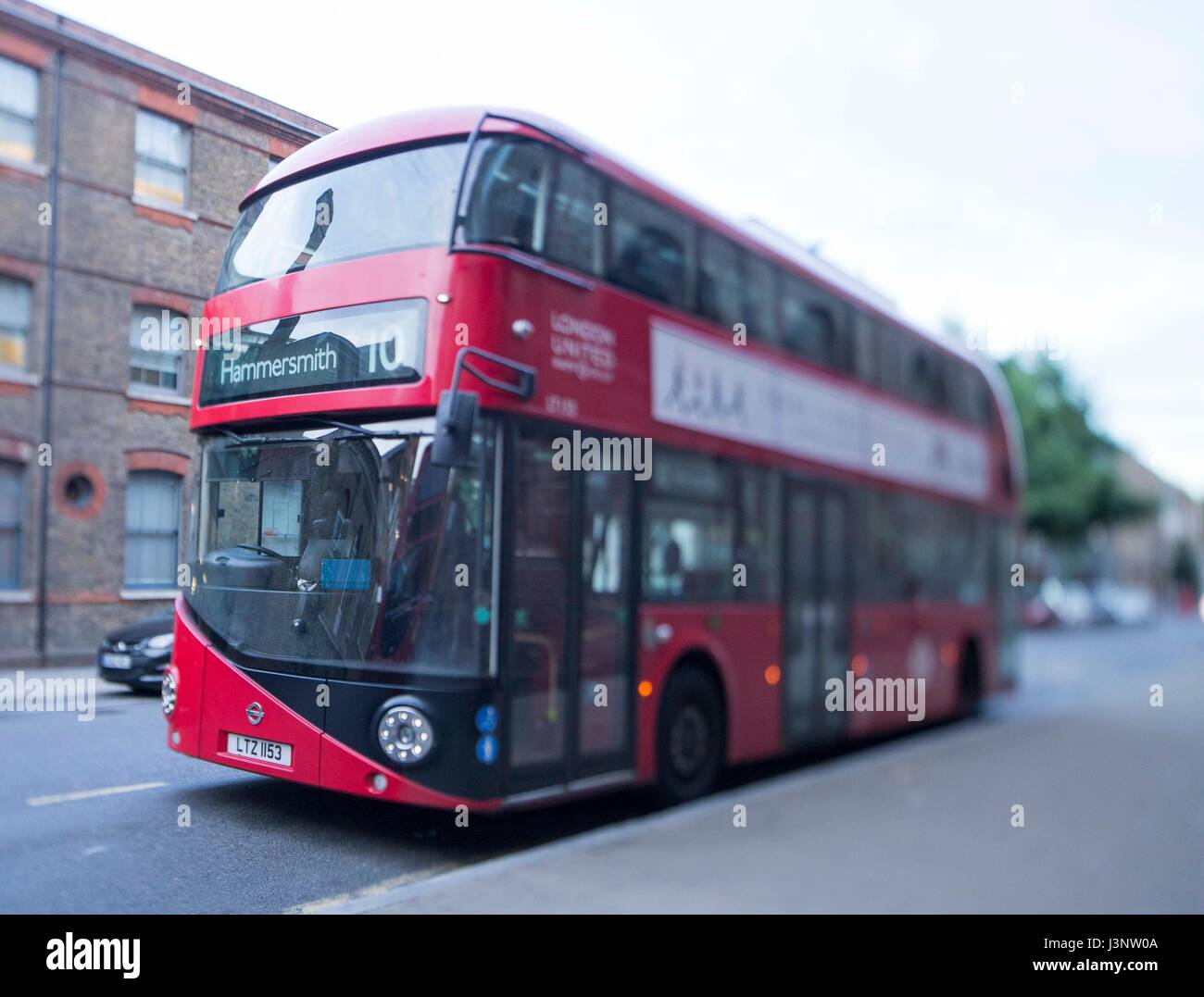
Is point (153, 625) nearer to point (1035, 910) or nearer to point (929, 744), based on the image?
point (1035, 910)

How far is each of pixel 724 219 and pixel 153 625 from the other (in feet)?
19.8

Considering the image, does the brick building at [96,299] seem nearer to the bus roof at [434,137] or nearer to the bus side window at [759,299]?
the bus roof at [434,137]

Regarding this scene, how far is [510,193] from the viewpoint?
4.08 metres

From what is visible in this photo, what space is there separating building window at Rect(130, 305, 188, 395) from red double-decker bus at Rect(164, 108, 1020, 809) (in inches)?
3.0

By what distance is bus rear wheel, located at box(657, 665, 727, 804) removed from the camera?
736 centimetres

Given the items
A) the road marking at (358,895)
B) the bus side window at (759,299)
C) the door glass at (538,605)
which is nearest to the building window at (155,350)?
the road marking at (358,895)

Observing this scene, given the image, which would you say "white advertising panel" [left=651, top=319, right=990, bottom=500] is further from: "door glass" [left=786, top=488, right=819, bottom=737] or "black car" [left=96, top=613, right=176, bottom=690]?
"black car" [left=96, top=613, right=176, bottom=690]

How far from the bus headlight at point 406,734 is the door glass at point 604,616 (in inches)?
106

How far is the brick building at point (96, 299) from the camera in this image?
2.05 meters

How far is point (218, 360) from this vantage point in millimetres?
2479

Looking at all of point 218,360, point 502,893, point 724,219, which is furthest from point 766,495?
point 218,360

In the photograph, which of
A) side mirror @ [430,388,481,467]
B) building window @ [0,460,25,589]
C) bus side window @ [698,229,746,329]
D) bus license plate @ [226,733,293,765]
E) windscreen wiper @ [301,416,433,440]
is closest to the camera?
building window @ [0,460,25,589]

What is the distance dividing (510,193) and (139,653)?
2334 millimetres

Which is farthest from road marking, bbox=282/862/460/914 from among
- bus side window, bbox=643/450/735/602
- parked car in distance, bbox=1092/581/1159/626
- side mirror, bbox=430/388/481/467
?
parked car in distance, bbox=1092/581/1159/626
